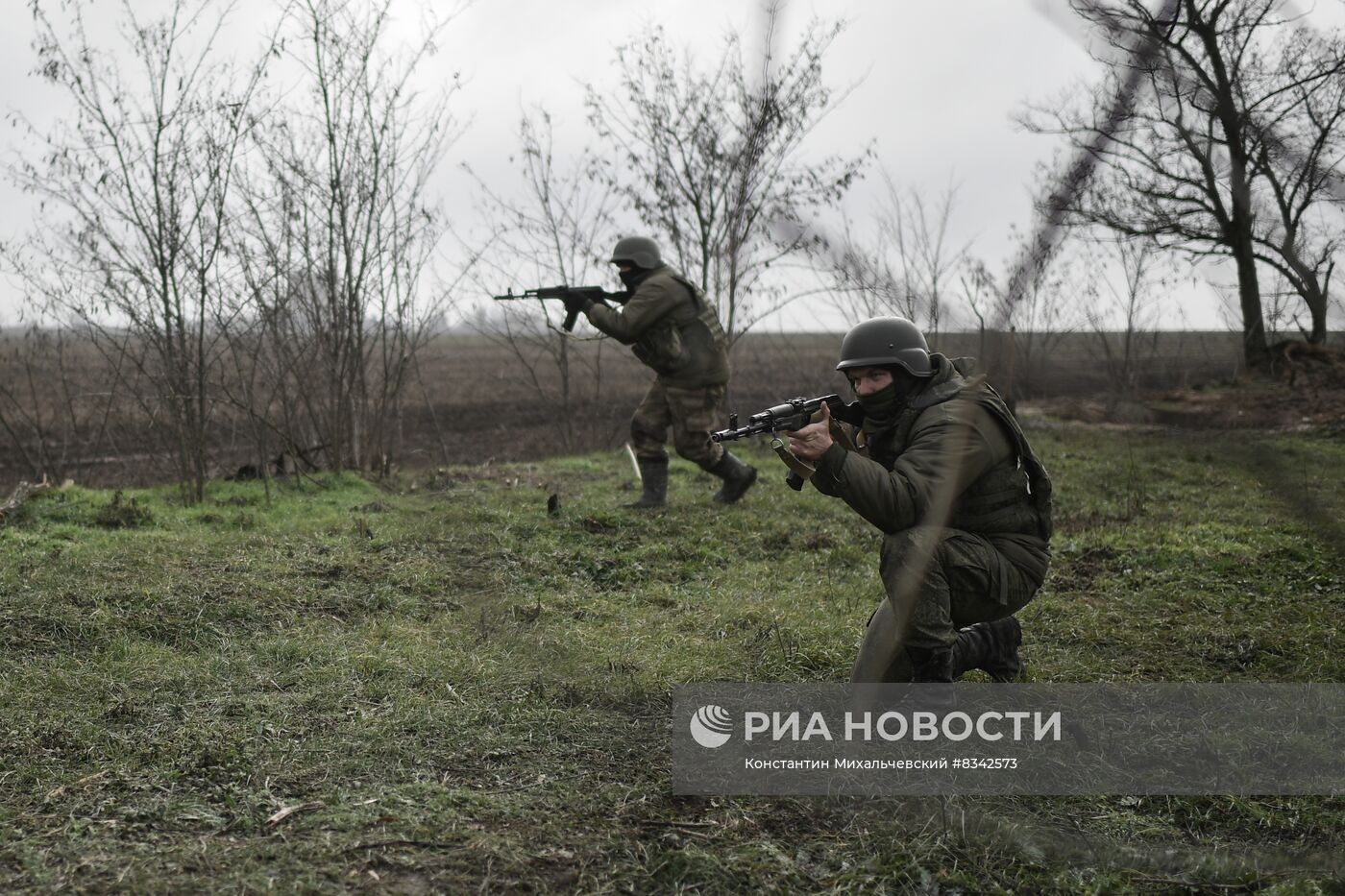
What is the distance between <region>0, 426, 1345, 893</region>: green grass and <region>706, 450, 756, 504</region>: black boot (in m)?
0.28

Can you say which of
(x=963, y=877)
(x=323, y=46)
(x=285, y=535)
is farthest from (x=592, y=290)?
(x=963, y=877)

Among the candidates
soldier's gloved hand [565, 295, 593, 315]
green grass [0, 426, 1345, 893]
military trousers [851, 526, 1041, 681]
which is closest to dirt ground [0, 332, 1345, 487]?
green grass [0, 426, 1345, 893]

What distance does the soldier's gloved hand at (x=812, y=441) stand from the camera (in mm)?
3658

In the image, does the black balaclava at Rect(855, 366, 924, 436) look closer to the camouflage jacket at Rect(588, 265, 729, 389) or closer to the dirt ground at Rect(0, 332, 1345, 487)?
the camouflage jacket at Rect(588, 265, 729, 389)

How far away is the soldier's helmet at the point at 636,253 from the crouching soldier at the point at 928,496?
4.43 meters

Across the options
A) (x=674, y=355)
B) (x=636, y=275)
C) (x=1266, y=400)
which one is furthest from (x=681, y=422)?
(x=1266, y=400)

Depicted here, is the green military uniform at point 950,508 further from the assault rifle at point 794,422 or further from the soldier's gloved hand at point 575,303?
the soldier's gloved hand at point 575,303

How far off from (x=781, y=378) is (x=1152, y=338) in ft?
20.2

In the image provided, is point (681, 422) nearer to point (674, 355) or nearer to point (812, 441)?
point (674, 355)

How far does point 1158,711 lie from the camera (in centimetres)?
424

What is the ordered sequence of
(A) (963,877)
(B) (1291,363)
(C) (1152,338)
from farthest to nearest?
(C) (1152,338)
(B) (1291,363)
(A) (963,877)

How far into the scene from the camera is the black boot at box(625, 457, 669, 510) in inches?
337

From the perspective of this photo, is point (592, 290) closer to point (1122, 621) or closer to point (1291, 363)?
point (1122, 621)

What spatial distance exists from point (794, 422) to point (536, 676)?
1569 mm
